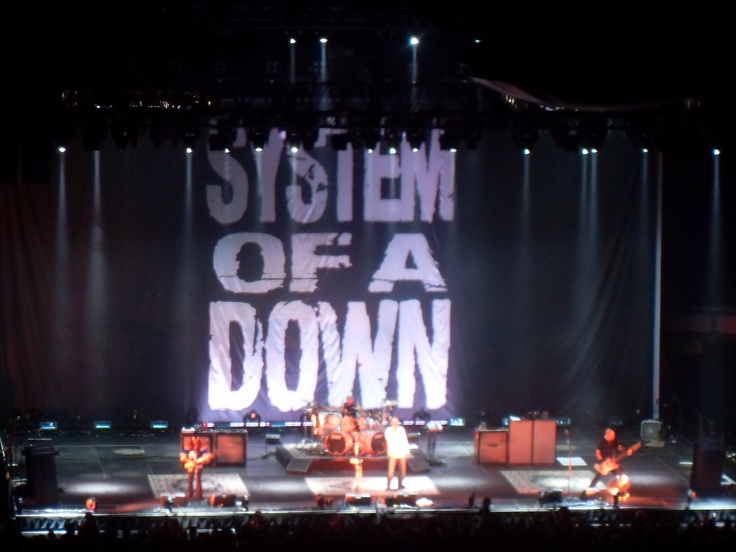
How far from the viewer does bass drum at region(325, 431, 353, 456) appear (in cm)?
1830

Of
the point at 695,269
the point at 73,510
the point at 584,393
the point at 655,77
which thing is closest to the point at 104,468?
the point at 73,510

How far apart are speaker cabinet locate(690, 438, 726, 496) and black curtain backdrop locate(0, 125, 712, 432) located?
15.7 feet

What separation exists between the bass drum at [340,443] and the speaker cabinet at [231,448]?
127 cm

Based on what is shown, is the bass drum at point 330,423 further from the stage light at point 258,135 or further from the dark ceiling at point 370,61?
the dark ceiling at point 370,61

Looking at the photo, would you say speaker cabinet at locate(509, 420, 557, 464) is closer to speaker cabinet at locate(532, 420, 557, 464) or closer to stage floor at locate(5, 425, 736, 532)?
speaker cabinet at locate(532, 420, 557, 464)

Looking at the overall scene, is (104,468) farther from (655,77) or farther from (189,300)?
(655,77)

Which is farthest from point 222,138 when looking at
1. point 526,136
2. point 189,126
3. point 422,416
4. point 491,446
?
point 491,446

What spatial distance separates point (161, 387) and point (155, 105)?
5.46 meters

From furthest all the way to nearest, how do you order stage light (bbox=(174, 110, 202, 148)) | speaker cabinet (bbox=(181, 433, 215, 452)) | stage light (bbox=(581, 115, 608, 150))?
1. speaker cabinet (bbox=(181, 433, 215, 452))
2. stage light (bbox=(174, 110, 202, 148))
3. stage light (bbox=(581, 115, 608, 150))

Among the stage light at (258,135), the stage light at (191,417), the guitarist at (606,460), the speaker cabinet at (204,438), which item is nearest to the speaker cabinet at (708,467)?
the guitarist at (606,460)

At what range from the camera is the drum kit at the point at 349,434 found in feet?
60.0

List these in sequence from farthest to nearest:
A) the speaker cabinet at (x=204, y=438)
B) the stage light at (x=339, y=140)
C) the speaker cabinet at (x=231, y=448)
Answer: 1. the speaker cabinet at (x=231, y=448)
2. the speaker cabinet at (x=204, y=438)
3. the stage light at (x=339, y=140)

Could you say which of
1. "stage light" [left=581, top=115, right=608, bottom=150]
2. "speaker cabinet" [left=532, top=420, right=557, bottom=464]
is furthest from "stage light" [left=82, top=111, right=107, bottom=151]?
"speaker cabinet" [left=532, top=420, right=557, bottom=464]

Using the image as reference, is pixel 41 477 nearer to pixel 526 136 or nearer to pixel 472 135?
pixel 472 135
